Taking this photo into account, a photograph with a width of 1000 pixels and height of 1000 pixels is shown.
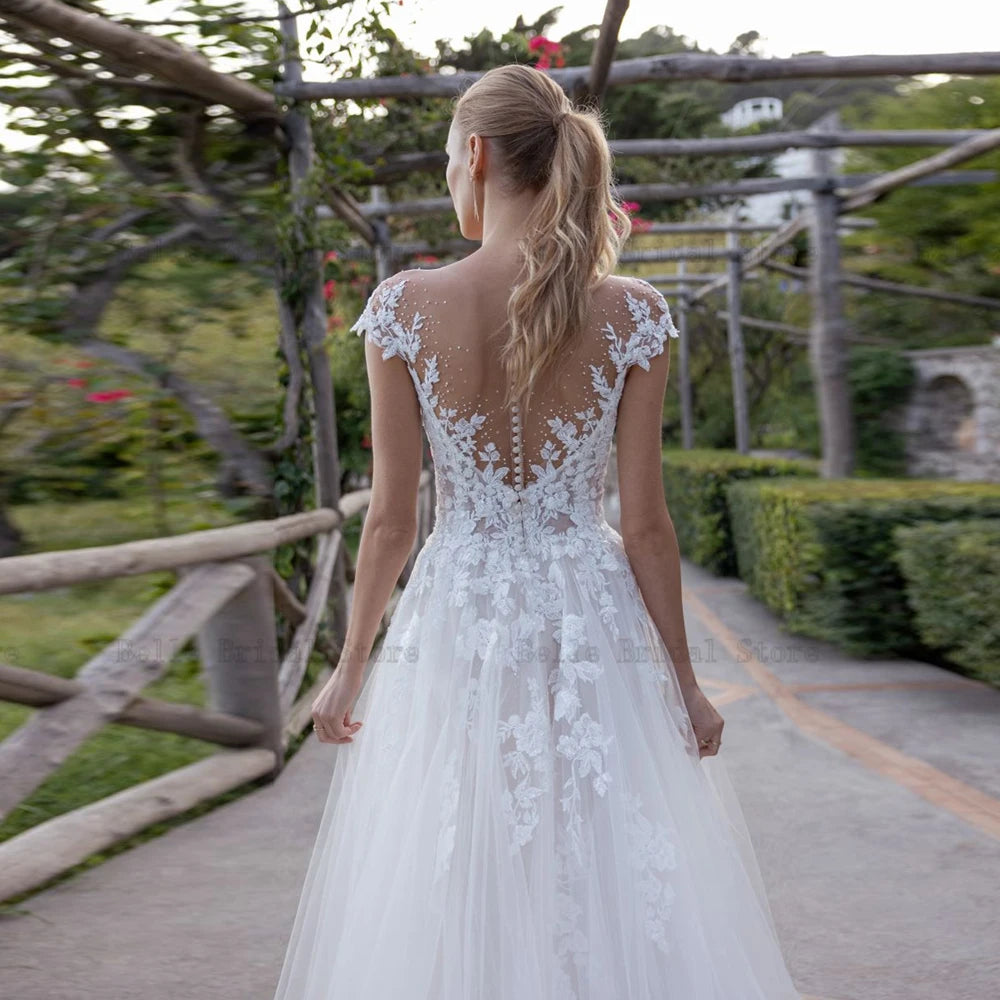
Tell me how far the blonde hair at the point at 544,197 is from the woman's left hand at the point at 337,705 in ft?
1.81

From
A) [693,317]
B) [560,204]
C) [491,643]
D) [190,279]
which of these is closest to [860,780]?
[491,643]

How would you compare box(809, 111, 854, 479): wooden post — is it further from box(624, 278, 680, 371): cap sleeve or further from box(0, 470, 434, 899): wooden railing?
box(624, 278, 680, 371): cap sleeve

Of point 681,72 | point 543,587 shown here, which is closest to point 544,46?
point 681,72

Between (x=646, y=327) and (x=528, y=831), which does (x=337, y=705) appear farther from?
(x=646, y=327)

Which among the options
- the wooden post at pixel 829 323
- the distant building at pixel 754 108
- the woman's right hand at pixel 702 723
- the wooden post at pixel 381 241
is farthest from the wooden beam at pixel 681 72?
the distant building at pixel 754 108

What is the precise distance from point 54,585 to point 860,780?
284cm

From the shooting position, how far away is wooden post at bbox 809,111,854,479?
8.21m

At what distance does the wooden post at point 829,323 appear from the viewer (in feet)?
26.9

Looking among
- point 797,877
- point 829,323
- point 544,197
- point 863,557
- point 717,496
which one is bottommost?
point 717,496

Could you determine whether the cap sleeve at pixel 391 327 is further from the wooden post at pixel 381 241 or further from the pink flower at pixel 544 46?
the wooden post at pixel 381 241

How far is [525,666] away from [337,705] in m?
0.33

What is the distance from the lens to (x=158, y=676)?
12.3ft

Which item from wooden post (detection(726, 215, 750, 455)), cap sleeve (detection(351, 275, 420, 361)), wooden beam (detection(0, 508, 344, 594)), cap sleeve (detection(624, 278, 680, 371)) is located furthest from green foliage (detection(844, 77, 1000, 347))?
cap sleeve (detection(351, 275, 420, 361))

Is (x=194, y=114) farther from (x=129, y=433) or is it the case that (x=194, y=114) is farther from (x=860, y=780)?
(x=860, y=780)
